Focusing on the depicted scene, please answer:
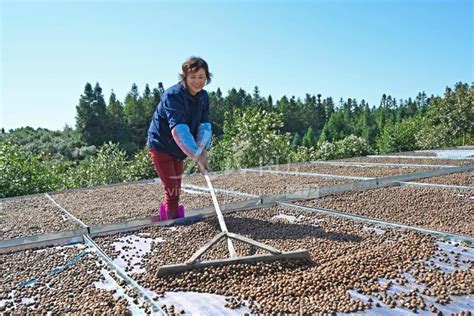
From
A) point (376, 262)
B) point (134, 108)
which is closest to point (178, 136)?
point (376, 262)

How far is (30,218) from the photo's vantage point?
414 cm

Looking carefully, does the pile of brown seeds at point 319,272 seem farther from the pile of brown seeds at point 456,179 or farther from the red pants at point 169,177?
the pile of brown seeds at point 456,179

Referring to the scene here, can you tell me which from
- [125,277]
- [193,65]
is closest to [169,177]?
[193,65]

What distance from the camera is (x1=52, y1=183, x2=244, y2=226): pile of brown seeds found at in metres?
3.98

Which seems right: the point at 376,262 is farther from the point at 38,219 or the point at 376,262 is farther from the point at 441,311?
the point at 38,219

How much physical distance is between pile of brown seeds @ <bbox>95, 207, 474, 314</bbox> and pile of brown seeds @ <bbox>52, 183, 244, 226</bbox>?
113cm

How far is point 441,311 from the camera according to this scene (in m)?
1.66

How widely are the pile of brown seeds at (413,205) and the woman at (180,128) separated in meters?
1.21

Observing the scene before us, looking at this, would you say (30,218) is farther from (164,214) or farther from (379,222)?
(379,222)

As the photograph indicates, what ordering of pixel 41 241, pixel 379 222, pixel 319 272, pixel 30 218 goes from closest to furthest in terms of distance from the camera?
pixel 319 272, pixel 41 241, pixel 379 222, pixel 30 218

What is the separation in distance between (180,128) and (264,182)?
296 cm

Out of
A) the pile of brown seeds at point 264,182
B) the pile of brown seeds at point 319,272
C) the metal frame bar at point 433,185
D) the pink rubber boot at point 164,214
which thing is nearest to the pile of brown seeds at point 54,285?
the pile of brown seeds at point 319,272

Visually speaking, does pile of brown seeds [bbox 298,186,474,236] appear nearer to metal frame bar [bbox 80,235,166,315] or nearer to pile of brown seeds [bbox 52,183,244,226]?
pile of brown seeds [bbox 52,183,244,226]

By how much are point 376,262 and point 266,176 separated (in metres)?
4.29
